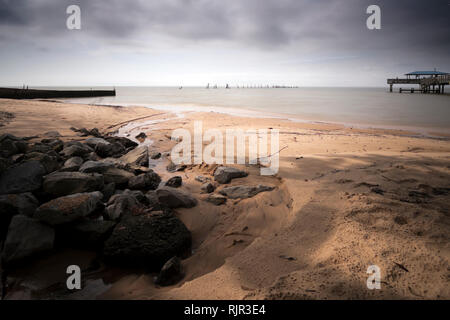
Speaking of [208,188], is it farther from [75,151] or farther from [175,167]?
[75,151]

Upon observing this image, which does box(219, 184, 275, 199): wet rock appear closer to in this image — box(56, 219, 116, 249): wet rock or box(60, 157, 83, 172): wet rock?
box(56, 219, 116, 249): wet rock

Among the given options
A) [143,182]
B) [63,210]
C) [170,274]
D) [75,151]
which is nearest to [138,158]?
[75,151]

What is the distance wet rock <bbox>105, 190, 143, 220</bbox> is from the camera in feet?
10.3

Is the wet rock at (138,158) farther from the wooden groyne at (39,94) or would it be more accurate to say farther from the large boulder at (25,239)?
the wooden groyne at (39,94)

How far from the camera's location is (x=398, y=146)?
7008mm

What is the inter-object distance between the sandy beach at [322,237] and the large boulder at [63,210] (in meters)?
0.97

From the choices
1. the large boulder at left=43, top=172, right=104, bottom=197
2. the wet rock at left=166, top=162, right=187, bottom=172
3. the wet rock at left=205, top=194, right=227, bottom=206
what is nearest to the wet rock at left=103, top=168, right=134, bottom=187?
the large boulder at left=43, top=172, right=104, bottom=197

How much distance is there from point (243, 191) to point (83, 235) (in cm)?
241

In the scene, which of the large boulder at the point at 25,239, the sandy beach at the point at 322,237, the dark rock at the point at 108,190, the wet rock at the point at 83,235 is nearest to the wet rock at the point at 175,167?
the sandy beach at the point at 322,237

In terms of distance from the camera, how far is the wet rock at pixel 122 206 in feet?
10.3

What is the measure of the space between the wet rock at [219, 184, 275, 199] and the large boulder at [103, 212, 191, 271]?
123cm

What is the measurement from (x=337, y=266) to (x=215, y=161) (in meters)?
3.90
